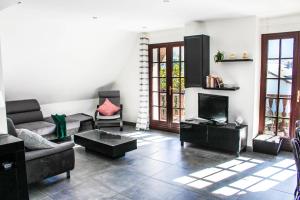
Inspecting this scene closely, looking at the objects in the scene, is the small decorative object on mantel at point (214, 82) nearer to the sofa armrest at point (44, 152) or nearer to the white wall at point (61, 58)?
the white wall at point (61, 58)

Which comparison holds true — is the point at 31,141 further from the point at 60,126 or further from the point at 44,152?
the point at 60,126

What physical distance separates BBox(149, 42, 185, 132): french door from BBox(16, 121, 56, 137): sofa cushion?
2.52 metres

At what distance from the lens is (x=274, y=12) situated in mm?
4441

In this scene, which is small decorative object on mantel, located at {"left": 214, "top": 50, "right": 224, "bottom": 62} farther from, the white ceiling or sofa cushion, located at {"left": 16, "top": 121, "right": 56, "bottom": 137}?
sofa cushion, located at {"left": 16, "top": 121, "right": 56, "bottom": 137}

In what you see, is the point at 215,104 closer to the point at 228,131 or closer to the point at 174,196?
the point at 228,131

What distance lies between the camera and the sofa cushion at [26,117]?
5.61m

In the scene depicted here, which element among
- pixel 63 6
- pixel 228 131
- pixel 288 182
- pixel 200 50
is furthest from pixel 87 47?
pixel 288 182

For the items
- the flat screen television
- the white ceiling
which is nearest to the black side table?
the white ceiling

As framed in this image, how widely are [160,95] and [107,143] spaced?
95.5 inches

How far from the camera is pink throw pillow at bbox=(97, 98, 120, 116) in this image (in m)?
6.90

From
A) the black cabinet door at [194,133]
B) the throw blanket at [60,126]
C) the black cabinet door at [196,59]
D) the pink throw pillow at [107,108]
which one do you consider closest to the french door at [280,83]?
the black cabinet door at [196,59]

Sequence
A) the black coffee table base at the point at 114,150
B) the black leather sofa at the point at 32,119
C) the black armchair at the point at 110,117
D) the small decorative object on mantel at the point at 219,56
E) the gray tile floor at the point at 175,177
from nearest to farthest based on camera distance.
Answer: the gray tile floor at the point at 175,177, the black coffee table base at the point at 114,150, the small decorative object on mantel at the point at 219,56, the black leather sofa at the point at 32,119, the black armchair at the point at 110,117

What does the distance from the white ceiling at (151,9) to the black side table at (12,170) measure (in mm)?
1665

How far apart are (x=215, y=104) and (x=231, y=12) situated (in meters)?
1.66
